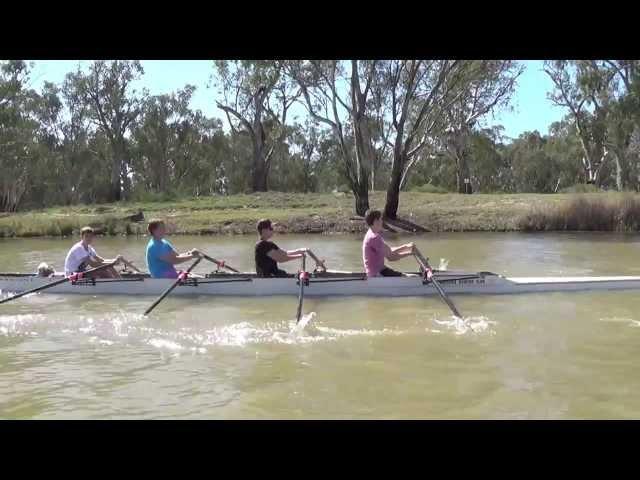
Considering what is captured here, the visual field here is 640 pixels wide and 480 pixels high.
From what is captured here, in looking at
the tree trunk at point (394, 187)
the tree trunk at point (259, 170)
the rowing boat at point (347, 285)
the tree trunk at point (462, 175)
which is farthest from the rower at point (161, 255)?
the tree trunk at point (462, 175)

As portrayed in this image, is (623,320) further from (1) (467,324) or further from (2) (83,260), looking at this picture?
(2) (83,260)

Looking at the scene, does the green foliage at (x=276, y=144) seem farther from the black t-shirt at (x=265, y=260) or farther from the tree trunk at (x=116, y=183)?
the black t-shirt at (x=265, y=260)

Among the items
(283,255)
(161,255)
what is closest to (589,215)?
(283,255)

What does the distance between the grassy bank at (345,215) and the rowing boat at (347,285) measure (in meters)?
15.5

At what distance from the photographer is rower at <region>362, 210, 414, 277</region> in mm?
11195

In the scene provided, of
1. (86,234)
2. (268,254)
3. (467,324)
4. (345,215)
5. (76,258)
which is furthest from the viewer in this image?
(345,215)

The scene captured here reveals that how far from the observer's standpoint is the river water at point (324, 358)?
625 cm

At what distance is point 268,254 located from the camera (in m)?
11.7

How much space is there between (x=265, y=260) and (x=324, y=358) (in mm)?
Answer: 4170
